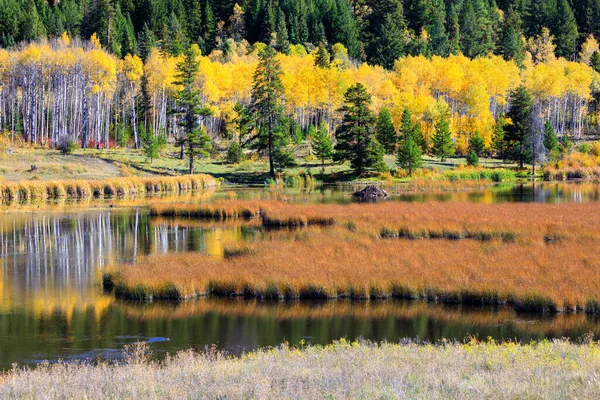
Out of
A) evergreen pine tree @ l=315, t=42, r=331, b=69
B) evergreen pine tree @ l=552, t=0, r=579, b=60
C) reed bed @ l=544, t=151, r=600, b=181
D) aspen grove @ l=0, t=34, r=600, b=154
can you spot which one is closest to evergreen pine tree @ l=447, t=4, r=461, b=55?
aspen grove @ l=0, t=34, r=600, b=154

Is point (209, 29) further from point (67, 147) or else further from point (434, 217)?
point (434, 217)

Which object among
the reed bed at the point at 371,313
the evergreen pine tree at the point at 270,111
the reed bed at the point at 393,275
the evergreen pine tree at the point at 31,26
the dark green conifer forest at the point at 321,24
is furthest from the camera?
the dark green conifer forest at the point at 321,24

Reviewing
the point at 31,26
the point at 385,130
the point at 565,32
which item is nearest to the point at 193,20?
the point at 31,26

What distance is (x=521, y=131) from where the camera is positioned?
97.9 metres

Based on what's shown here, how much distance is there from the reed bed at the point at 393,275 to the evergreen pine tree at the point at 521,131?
219 feet

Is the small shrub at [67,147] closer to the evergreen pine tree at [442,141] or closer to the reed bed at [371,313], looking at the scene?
the evergreen pine tree at [442,141]

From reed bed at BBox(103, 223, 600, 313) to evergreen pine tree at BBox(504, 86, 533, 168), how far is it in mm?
66599

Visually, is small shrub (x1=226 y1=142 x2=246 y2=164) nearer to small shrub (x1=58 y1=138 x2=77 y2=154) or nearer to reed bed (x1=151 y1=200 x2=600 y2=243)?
small shrub (x1=58 y1=138 x2=77 y2=154)

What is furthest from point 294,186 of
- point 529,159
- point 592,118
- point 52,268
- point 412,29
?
point 412,29

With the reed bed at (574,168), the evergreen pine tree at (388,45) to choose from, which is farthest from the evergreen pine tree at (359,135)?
the evergreen pine tree at (388,45)

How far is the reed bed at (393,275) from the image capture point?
77.6 ft

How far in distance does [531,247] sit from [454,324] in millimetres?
11310

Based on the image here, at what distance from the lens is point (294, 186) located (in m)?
85.1

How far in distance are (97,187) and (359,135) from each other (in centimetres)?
3244
